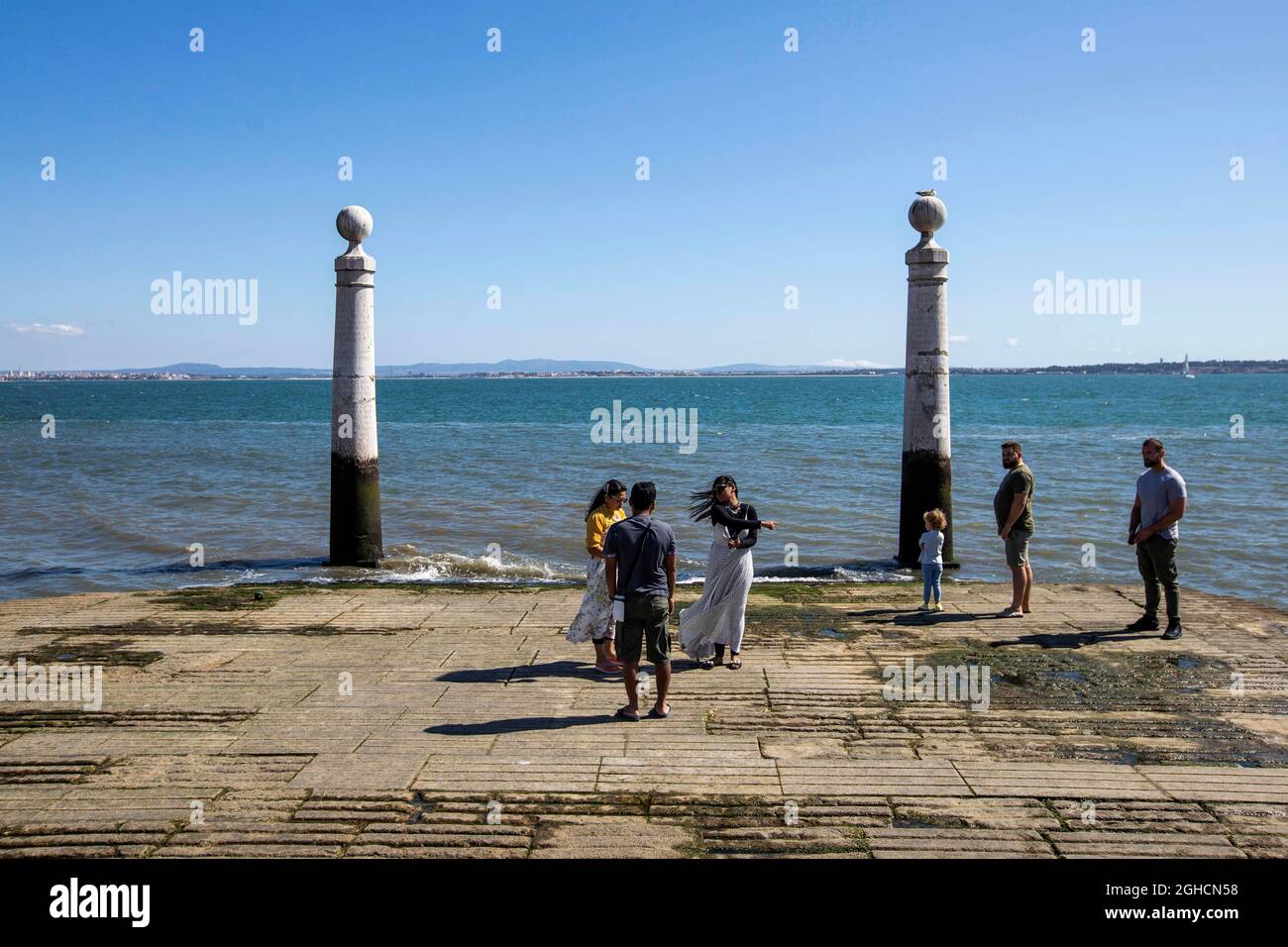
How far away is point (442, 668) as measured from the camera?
364 inches

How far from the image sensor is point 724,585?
9297 millimetres

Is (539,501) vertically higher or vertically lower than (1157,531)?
lower

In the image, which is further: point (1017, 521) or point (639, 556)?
point (1017, 521)

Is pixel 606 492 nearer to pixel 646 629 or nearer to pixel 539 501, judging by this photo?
pixel 646 629

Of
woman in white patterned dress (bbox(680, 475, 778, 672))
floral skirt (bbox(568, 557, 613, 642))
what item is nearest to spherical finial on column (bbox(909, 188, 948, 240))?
woman in white patterned dress (bbox(680, 475, 778, 672))

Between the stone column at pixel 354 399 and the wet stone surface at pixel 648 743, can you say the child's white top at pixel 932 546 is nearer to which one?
the wet stone surface at pixel 648 743

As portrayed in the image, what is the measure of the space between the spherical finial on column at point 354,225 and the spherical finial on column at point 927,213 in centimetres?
793

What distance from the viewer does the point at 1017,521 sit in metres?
11.0

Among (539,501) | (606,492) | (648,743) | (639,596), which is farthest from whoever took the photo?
(539,501)

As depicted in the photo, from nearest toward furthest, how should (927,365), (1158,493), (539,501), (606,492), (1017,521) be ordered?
1. (606,492)
2. (1158,493)
3. (1017,521)
4. (927,365)
5. (539,501)

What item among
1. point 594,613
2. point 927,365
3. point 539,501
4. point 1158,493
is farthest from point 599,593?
point 539,501

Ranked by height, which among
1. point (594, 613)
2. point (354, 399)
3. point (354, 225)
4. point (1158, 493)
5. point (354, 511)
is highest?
point (354, 225)

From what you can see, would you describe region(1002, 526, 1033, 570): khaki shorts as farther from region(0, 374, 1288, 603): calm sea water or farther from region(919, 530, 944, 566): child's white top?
region(0, 374, 1288, 603): calm sea water

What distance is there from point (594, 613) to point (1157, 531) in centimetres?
545
